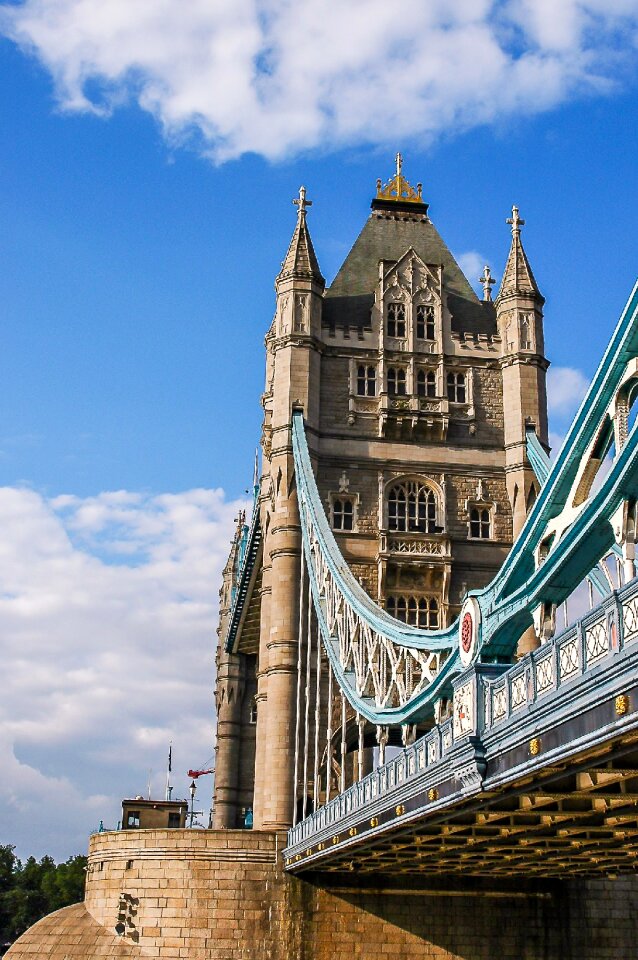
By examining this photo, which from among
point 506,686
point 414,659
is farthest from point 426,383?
point 506,686

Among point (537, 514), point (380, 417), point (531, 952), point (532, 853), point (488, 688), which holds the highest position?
point (380, 417)

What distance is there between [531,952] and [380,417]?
20103 mm

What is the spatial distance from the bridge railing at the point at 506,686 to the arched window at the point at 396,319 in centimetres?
2455

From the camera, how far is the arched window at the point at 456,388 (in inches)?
1929

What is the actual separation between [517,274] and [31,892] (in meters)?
86.7

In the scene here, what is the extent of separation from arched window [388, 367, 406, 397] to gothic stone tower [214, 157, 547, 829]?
0.22 ft

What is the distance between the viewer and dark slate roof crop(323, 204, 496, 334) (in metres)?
50.7

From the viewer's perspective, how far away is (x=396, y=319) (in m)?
50.4

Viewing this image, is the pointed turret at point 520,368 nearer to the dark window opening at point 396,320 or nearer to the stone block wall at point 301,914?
the dark window opening at point 396,320

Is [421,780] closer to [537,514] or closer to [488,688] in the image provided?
[488,688]

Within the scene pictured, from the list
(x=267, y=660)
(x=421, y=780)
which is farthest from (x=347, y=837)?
(x=267, y=660)

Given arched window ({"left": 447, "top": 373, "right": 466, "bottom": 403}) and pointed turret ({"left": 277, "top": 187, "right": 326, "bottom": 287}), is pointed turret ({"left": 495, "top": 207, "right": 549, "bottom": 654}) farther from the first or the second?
pointed turret ({"left": 277, "top": 187, "right": 326, "bottom": 287})


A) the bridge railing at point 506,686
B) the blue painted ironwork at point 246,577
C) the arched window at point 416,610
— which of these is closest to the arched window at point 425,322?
the arched window at point 416,610

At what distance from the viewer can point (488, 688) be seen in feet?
64.4
